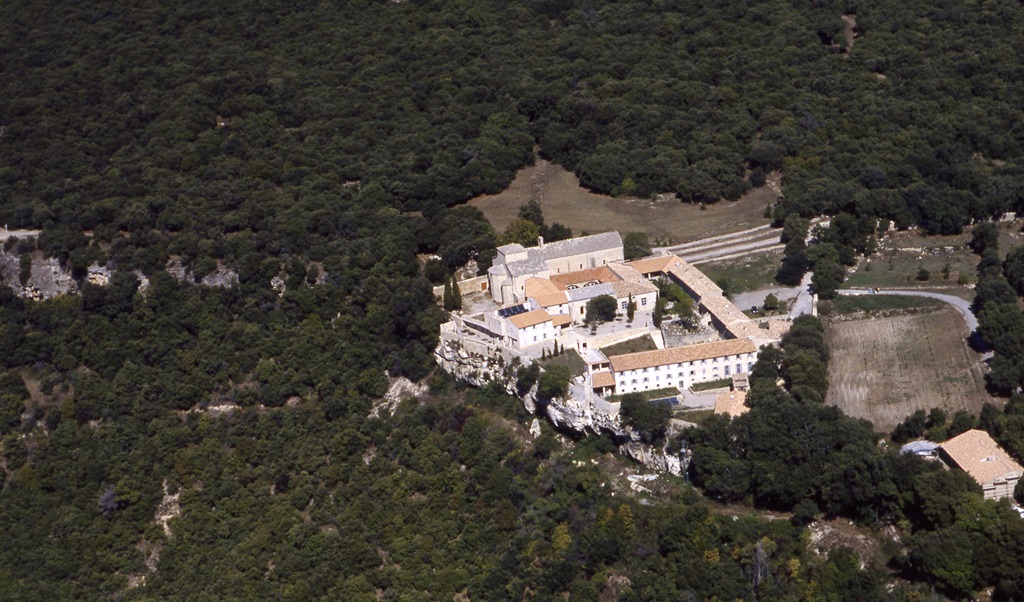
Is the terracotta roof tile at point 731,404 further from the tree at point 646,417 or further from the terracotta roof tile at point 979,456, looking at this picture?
the terracotta roof tile at point 979,456

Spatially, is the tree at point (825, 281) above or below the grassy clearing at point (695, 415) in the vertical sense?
below

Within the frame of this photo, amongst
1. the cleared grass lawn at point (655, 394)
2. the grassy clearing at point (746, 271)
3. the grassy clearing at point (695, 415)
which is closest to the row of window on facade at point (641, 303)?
the grassy clearing at point (746, 271)

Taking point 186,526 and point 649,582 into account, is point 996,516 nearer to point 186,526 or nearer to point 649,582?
point 649,582

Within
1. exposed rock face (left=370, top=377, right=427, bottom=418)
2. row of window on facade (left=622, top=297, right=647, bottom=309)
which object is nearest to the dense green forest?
exposed rock face (left=370, top=377, right=427, bottom=418)

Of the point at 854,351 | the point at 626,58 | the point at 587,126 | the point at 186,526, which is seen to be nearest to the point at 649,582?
the point at 854,351

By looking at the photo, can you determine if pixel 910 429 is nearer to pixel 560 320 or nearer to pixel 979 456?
pixel 979 456

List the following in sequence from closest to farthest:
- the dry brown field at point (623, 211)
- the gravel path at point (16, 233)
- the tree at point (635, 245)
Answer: the tree at point (635, 245) → the dry brown field at point (623, 211) → the gravel path at point (16, 233)

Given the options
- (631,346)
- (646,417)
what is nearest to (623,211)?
(631,346)
